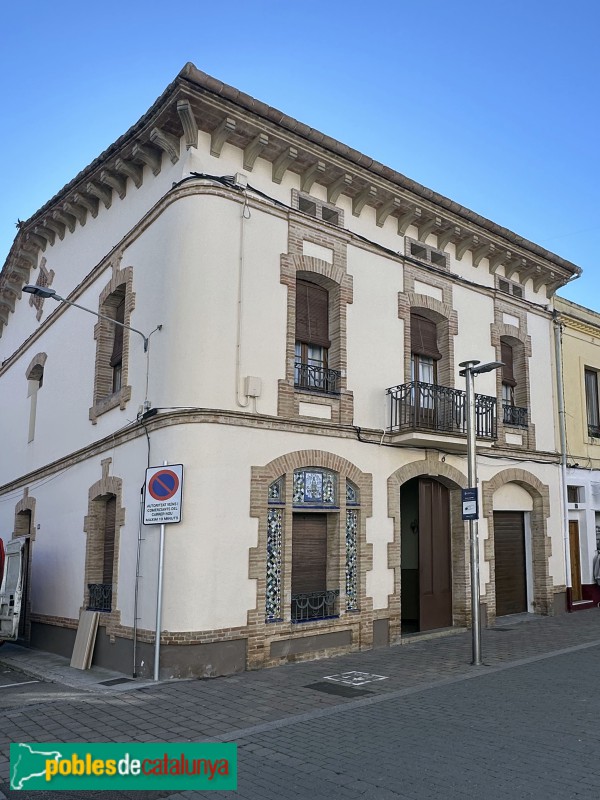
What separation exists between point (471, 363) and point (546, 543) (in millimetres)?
7255

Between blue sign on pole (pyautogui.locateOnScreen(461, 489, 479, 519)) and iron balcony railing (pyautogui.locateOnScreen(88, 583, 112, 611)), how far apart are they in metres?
6.14

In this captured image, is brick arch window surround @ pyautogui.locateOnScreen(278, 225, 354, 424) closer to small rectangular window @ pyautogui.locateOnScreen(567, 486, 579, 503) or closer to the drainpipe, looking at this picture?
the drainpipe

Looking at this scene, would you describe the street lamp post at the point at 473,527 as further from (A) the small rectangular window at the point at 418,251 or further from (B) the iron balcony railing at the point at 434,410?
(A) the small rectangular window at the point at 418,251

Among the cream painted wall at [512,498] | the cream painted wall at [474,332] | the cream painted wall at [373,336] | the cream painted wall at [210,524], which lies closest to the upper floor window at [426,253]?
the cream painted wall at [474,332]

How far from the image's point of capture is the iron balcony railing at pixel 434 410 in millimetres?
12797

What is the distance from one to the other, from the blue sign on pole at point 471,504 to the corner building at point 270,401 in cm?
210

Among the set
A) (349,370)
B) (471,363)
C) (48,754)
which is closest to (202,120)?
(349,370)

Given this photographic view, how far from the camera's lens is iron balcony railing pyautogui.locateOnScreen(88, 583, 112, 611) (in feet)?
39.0

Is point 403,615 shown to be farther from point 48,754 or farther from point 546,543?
point 48,754

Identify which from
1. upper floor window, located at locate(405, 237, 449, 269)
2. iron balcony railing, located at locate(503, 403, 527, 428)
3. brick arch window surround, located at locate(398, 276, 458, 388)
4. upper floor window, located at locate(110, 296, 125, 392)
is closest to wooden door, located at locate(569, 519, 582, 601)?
iron balcony railing, located at locate(503, 403, 527, 428)

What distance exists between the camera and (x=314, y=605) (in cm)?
1137

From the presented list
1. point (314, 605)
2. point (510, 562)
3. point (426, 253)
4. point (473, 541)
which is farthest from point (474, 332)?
point (314, 605)

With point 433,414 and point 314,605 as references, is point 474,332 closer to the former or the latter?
point 433,414

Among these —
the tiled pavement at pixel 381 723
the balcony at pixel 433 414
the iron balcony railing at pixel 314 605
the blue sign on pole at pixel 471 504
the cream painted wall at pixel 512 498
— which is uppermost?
the balcony at pixel 433 414
